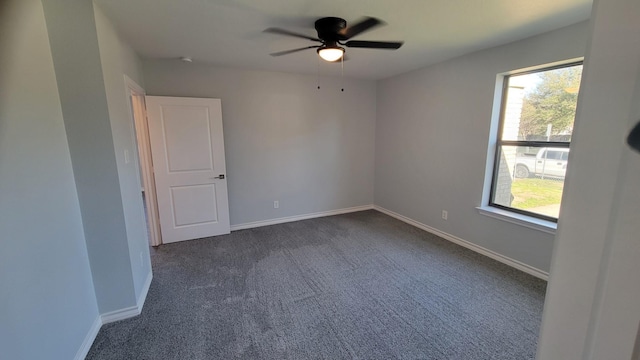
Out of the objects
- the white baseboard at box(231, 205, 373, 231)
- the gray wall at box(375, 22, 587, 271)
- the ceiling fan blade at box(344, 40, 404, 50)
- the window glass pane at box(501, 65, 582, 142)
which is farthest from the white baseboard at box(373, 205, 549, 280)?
the ceiling fan blade at box(344, 40, 404, 50)

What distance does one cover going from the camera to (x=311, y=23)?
2.26 meters

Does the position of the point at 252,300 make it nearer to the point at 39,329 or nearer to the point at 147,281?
the point at 147,281

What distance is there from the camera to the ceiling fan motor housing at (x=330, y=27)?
2.14m

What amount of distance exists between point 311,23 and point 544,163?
2680 millimetres

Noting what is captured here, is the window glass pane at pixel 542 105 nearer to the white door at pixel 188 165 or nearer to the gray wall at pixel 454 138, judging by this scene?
the gray wall at pixel 454 138

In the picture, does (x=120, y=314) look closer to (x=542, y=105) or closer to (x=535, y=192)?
(x=535, y=192)

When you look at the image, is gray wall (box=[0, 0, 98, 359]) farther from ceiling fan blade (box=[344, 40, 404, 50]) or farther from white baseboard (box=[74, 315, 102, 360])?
ceiling fan blade (box=[344, 40, 404, 50])

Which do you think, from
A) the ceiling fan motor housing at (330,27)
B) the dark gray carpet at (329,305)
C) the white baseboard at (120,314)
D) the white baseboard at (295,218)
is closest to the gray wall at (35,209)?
the white baseboard at (120,314)

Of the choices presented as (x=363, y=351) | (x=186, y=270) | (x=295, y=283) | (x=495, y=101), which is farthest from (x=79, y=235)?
(x=495, y=101)

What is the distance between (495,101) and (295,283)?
2945 mm

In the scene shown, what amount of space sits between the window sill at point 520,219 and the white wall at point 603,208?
2730 millimetres

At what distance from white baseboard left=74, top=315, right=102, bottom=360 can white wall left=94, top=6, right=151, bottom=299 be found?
0.29 meters

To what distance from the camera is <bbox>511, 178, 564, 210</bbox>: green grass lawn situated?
8.52 feet

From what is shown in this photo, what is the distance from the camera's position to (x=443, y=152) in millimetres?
3568
